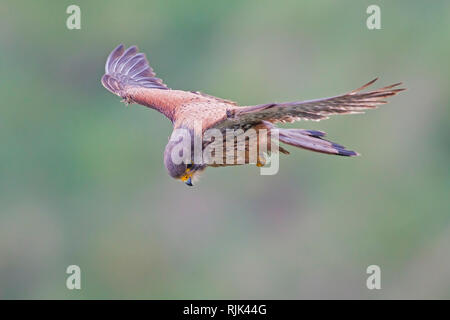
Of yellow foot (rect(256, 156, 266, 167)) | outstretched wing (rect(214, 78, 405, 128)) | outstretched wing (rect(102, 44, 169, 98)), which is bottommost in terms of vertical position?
yellow foot (rect(256, 156, 266, 167))

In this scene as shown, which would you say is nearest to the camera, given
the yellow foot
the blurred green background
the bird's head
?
the bird's head

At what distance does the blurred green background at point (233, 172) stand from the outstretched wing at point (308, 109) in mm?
13486

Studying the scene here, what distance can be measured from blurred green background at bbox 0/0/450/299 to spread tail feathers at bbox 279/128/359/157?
13.5 metres

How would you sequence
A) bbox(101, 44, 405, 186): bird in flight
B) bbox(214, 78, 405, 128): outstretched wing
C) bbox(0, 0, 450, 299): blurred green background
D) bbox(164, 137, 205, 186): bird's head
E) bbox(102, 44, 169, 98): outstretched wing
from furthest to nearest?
bbox(0, 0, 450, 299): blurred green background, bbox(102, 44, 169, 98): outstretched wing, bbox(164, 137, 205, 186): bird's head, bbox(101, 44, 405, 186): bird in flight, bbox(214, 78, 405, 128): outstretched wing

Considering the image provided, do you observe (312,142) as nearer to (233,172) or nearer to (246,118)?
(246,118)

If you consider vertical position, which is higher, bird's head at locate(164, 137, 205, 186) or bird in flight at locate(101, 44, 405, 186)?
bird in flight at locate(101, 44, 405, 186)

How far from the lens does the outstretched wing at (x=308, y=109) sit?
616cm

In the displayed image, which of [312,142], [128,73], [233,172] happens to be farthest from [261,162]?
[233,172]

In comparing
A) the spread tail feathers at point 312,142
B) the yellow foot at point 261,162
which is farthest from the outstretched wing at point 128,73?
the spread tail feathers at point 312,142

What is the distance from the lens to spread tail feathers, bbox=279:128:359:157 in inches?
248

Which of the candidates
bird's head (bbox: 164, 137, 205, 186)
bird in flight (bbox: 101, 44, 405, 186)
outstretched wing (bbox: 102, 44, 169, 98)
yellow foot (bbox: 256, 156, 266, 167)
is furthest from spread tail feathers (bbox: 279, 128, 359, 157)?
outstretched wing (bbox: 102, 44, 169, 98)

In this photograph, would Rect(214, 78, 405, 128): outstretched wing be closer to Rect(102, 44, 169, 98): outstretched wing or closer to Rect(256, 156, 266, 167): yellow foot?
Rect(256, 156, 266, 167): yellow foot

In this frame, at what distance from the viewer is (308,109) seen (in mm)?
6516
